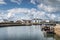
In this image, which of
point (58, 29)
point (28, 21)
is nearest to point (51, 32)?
point (58, 29)

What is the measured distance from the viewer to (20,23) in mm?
121000

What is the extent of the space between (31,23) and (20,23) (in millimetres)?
8391

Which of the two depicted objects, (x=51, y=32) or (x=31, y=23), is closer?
(x=51, y=32)

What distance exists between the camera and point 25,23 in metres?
121

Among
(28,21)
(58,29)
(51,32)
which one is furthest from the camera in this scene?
(28,21)

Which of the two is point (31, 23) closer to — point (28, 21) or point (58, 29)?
point (28, 21)

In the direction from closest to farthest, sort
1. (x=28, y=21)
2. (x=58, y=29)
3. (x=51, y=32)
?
(x=58, y=29)
(x=51, y=32)
(x=28, y=21)

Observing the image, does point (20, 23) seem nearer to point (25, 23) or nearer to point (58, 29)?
point (25, 23)

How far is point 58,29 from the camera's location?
30250 mm

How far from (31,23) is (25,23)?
208 inches

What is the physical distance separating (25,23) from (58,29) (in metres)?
91.3

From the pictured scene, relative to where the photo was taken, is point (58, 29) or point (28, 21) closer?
point (58, 29)

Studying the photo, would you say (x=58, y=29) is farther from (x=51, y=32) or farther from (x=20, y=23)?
(x=20, y=23)

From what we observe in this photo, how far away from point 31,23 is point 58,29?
88.0 m
